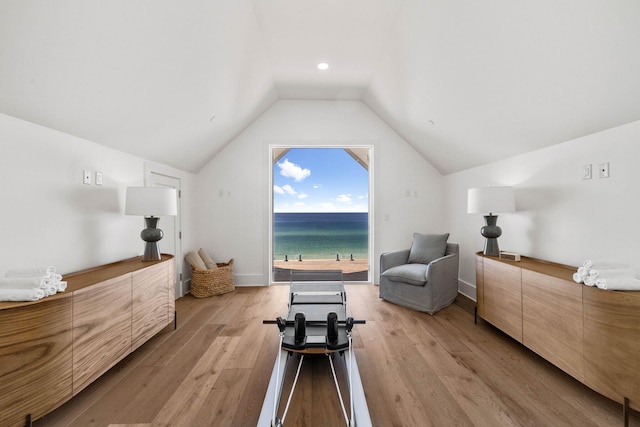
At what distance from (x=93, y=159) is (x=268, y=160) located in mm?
2337

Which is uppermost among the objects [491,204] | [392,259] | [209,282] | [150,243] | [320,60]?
[320,60]

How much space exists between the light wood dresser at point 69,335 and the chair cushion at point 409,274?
2.62m

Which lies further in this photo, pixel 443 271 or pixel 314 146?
pixel 314 146

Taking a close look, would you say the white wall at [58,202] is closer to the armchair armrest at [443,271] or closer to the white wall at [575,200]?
the armchair armrest at [443,271]

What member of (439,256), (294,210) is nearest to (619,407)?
(439,256)

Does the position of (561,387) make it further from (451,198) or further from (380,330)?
(451,198)

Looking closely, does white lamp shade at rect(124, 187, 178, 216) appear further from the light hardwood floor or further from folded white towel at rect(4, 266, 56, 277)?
the light hardwood floor

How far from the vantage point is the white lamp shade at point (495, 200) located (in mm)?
2783

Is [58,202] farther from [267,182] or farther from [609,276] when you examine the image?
[609,276]

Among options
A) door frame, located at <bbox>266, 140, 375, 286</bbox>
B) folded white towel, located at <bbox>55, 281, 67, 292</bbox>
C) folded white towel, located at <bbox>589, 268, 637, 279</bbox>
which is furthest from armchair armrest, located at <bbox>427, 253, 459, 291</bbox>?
folded white towel, located at <bbox>55, 281, 67, 292</bbox>

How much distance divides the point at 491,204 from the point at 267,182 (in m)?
3.01

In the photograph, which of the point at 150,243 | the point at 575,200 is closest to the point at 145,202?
the point at 150,243

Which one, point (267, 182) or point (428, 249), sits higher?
point (267, 182)

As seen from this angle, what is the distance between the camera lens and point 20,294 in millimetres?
1453
